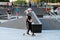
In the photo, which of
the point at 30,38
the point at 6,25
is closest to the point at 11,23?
the point at 6,25

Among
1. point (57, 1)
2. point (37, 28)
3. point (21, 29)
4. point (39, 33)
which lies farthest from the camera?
point (57, 1)

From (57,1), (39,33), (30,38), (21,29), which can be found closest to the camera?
(30,38)

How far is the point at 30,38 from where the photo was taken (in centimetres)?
1420

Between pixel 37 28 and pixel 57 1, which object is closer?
pixel 37 28

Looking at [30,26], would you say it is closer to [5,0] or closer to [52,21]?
[52,21]

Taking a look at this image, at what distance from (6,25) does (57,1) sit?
31.0 metres

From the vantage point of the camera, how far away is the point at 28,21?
1501 centimetres

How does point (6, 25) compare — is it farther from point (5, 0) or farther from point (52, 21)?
point (5, 0)

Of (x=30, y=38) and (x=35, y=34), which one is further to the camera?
(x=35, y=34)

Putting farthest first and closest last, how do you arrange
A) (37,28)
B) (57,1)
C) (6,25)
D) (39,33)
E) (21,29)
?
(57,1), (6,25), (21,29), (39,33), (37,28)

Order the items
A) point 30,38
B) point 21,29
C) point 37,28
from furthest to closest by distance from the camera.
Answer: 1. point 21,29
2. point 37,28
3. point 30,38

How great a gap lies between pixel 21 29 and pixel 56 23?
2.72 metres

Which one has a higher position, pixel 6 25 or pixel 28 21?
pixel 28 21

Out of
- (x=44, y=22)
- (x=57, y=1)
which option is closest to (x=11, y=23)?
(x=44, y=22)
